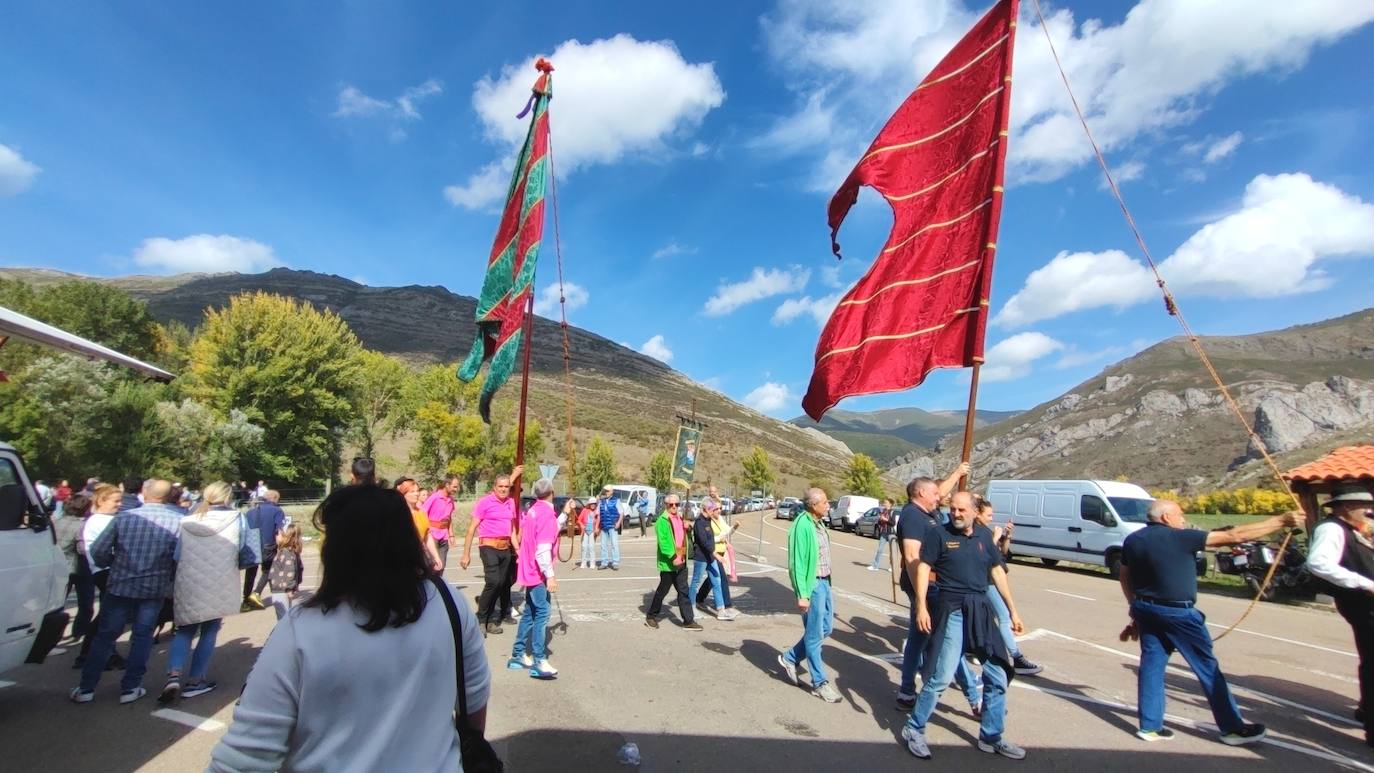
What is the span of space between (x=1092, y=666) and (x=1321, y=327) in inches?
8271

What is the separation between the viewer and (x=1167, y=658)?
16.3 feet

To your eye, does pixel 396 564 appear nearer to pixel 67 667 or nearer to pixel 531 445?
pixel 67 667

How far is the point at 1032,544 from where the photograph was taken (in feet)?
63.6

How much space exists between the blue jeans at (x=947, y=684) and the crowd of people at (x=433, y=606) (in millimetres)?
11

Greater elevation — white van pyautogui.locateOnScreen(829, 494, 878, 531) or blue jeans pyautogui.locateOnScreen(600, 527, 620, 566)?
white van pyautogui.locateOnScreen(829, 494, 878, 531)

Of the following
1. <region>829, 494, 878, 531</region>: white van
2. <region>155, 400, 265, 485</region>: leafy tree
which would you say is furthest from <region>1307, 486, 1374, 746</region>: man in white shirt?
<region>155, 400, 265, 485</region>: leafy tree

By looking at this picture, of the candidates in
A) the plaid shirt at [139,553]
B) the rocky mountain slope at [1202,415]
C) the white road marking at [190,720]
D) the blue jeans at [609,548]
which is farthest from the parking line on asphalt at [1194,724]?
the rocky mountain slope at [1202,415]

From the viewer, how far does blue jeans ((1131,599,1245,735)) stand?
4.86 m

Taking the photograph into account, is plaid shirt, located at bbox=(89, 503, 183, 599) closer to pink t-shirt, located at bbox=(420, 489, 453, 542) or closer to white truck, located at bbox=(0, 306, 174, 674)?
white truck, located at bbox=(0, 306, 174, 674)

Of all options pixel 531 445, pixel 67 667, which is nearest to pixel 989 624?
pixel 67 667

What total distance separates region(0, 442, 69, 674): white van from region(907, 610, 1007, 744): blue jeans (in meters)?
6.45

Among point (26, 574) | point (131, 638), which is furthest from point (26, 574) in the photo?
point (131, 638)

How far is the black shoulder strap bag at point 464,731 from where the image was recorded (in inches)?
77.7

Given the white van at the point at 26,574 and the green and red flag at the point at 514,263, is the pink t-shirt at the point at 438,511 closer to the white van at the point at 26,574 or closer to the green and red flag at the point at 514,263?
the green and red flag at the point at 514,263
